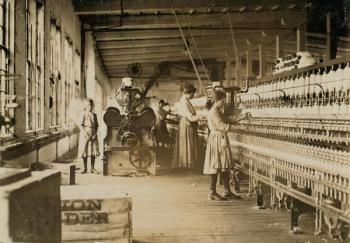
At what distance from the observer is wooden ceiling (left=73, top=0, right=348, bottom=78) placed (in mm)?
11109

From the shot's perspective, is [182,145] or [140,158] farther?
[182,145]

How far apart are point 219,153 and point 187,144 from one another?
300 cm

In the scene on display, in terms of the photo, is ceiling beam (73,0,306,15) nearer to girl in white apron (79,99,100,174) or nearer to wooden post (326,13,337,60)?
girl in white apron (79,99,100,174)

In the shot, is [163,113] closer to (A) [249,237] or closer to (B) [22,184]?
(A) [249,237]

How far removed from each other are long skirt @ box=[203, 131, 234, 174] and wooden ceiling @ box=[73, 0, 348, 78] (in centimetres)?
332

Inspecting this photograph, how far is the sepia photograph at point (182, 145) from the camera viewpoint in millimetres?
3668

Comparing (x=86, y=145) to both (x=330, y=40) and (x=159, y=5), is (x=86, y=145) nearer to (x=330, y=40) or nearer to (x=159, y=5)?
(x=159, y=5)

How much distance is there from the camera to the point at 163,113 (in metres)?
11.3

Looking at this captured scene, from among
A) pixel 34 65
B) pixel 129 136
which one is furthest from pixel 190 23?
pixel 34 65

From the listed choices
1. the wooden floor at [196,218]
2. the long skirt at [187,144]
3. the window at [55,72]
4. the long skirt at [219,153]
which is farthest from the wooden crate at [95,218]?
the window at [55,72]

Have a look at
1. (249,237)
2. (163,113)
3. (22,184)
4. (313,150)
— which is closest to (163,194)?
(249,237)

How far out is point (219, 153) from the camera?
622 cm

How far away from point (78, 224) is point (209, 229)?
1615 mm

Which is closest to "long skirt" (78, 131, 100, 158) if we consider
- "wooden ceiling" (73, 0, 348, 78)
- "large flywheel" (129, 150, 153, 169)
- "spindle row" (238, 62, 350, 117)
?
"large flywheel" (129, 150, 153, 169)
